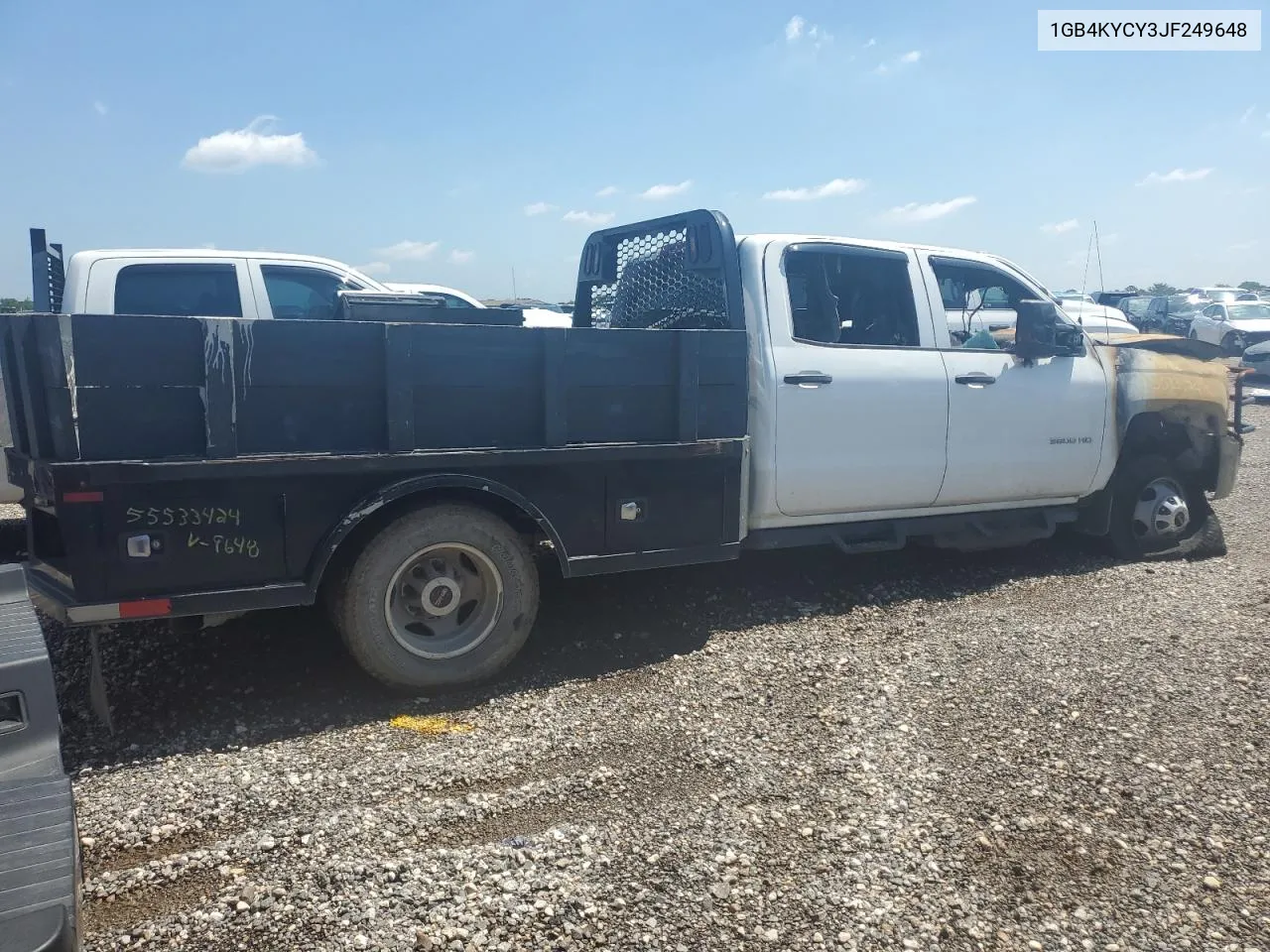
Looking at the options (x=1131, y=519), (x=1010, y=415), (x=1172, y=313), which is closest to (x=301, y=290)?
(x=1010, y=415)

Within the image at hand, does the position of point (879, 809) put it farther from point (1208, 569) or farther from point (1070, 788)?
point (1208, 569)

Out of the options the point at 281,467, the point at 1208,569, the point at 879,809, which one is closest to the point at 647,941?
the point at 879,809

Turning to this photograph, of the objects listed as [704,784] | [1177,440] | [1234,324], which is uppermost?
[1234,324]

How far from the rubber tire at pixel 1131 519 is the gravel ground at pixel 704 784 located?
1.15m

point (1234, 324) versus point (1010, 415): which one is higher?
point (1234, 324)

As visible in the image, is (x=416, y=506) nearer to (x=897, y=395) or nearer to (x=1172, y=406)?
(x=897, y=395)

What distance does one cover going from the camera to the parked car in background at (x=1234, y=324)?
22.4 metres

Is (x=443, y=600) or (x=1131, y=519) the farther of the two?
(x=1131, y=519)

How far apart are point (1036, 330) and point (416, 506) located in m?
3.86

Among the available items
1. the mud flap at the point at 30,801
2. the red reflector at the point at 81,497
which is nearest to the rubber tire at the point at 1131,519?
the red reflector at the point at 81,497

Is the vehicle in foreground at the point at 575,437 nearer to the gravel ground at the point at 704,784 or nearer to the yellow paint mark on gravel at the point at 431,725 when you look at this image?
the yellow paint mark on gravel at the point at 431,725

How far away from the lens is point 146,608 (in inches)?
141

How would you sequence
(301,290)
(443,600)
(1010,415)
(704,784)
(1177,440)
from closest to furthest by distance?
1. (704,784)
2. (443,600)
3. (1010,415)
4. (1177,440)
5. (301,290)

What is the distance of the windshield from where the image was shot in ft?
76.3
